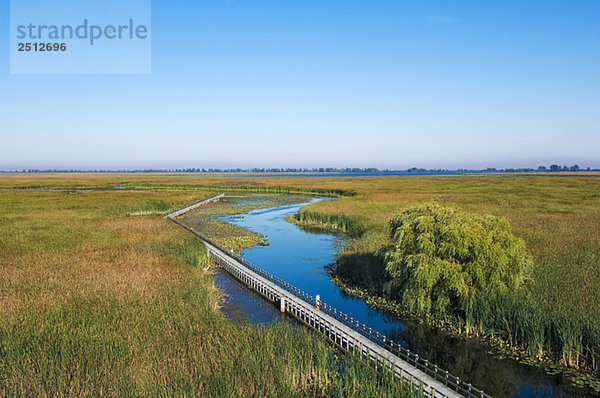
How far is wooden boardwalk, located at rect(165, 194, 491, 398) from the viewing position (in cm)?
1298

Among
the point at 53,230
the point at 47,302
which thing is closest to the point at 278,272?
the point at 47,302

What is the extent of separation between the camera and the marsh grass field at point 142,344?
1194 cm

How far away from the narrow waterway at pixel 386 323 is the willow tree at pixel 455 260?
2077 mm

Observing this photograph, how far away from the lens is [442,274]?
20531mm

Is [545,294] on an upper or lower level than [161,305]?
upper

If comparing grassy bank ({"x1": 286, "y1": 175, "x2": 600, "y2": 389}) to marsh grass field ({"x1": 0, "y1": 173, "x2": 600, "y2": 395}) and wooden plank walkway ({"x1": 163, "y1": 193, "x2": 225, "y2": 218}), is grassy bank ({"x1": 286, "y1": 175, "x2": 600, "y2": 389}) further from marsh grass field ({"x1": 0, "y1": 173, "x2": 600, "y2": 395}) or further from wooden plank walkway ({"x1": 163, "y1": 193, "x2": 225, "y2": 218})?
wooden plank walkway ({"x1": 163, "y1": 193, "x2": 225, "y2": 218})

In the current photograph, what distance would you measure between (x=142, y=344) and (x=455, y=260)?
56.4ft

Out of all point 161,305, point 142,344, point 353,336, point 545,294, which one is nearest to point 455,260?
point 545,294

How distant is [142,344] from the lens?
14.3 meters

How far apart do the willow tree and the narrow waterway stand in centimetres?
208

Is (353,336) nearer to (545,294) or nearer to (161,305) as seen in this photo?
(161,305)

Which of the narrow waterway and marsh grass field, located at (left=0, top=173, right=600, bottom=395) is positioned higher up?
marsh grass field, located at (left=0, top=173, right=600, bottom=395)

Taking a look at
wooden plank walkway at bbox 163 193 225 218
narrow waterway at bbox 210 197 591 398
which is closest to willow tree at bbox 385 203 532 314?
narrow waterway at bbox 210 197 591 398

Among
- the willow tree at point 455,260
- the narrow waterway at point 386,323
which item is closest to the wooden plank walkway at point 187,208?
the narrow waterway at point 386,323
